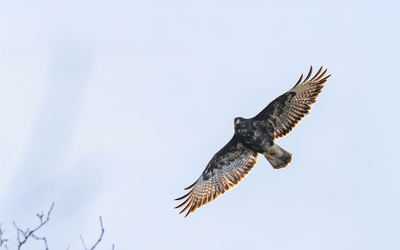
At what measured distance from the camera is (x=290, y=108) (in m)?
10.4

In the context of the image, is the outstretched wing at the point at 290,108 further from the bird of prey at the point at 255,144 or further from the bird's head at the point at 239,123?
the bird's head at the point at 239,123

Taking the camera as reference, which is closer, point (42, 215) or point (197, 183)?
point (42, 215)

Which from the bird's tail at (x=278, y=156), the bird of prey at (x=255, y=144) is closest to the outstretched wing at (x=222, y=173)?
the bird of prey at (x=255, y=144)

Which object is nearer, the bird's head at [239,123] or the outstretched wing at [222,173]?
the bird's head at [239,123]

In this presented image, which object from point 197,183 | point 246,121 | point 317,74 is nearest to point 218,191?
point 197,183

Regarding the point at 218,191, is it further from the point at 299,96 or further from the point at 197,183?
the point at 299,96

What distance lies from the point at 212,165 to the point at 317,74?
3.79 m

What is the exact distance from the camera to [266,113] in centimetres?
1029

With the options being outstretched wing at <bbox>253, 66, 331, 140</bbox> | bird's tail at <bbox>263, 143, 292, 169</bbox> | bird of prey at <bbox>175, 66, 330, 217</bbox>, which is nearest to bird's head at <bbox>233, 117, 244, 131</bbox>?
bird of prey at <bbox>175, 66, 330, 217</bbox>

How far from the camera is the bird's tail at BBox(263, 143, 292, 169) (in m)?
10.3

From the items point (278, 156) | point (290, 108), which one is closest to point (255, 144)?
point (278, 156)

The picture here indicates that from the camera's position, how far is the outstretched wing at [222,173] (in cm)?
1085

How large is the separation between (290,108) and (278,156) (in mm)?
1318

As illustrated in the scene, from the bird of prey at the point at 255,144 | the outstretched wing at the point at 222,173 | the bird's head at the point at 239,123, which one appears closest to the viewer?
the bird's head at the point at 239,123
